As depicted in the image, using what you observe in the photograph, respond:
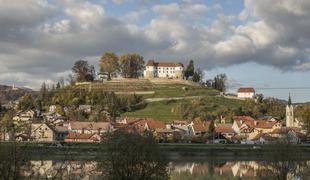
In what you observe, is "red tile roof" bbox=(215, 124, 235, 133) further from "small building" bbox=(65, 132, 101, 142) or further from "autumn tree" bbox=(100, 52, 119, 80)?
"autumn tree" bbox=(100, 52, 119, 80)

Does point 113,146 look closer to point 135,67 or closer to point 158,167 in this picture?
point 158,167

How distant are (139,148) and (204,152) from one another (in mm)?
48730

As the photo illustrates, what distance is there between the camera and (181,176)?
128ft

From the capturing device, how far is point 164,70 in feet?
576

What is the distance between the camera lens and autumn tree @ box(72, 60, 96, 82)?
499ft

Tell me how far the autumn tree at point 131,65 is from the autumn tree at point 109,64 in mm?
2218

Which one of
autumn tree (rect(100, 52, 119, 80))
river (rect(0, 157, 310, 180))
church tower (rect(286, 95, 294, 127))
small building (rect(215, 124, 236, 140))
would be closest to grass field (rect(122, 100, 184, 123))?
small building (rect(215, 124, 236, 140))

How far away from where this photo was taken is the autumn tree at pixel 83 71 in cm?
15200

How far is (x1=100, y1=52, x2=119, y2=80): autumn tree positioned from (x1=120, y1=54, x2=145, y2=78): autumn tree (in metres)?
2.22

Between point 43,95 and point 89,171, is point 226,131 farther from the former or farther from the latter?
point 89,171

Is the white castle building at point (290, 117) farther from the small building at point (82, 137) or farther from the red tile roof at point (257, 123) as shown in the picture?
the small building at point (82, 137)

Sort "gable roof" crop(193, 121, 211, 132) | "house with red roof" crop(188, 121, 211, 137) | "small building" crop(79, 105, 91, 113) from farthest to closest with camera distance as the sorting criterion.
A: "small building" crop(79, 105, 91, 113) → "gable roof" crop(193, 121, 211, 132) → "house with red roof" crop(188, 121, 211, 137)

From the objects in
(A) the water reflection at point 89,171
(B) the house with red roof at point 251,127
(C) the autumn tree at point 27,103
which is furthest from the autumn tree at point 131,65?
(A) the water reflection at point 89,171

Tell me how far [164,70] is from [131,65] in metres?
17.5
